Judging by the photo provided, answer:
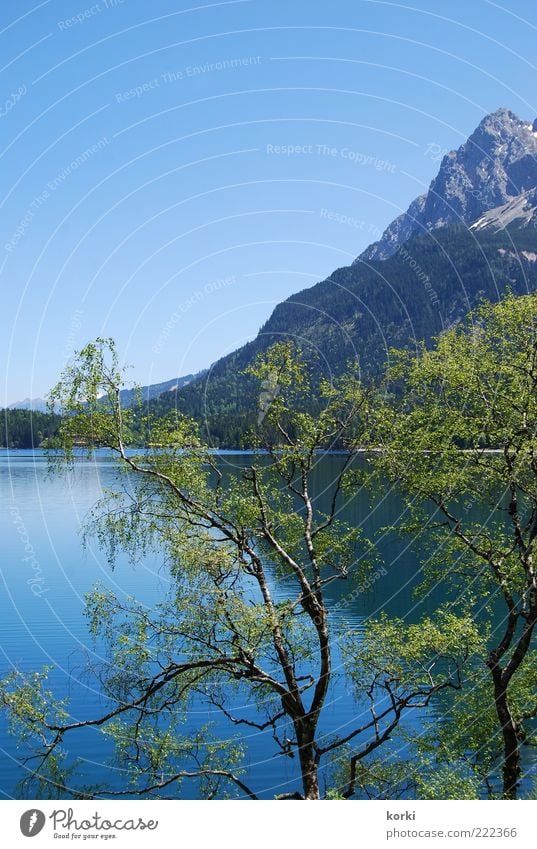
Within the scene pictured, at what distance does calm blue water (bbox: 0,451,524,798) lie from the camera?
96.1 ft

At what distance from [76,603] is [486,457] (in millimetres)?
33513

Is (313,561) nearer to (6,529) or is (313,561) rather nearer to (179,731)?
(179,731)

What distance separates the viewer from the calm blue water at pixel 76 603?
1153 inches

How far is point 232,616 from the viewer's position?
18250mm

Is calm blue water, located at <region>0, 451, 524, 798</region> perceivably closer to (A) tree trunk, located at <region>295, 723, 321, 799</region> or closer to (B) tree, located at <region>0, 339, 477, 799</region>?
(B) tree, located at <region>0, 339, 477, 799</region>
